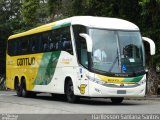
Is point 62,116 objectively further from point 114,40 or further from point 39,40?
point 39,40

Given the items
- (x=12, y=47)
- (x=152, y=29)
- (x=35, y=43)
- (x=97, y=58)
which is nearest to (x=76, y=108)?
(x=97, y=58)

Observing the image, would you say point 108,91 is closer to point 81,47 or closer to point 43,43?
point 81,47

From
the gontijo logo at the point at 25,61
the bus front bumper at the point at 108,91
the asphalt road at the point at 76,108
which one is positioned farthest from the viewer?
the gontijo logo at the point at 25,61

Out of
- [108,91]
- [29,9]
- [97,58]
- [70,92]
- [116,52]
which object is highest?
[29,9]

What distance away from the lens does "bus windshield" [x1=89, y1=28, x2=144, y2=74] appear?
20219 mm

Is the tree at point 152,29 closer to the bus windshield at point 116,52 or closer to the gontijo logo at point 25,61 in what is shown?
the gontijo logo at point 25,61

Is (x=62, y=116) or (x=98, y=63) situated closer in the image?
(x=62, y=116)

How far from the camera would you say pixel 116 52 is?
20.5 m

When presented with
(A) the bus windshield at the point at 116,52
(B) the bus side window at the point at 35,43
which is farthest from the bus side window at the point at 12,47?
(A) the bus windshield at the point at 116,52

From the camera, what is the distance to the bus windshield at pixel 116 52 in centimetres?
2022

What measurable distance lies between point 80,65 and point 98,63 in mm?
968

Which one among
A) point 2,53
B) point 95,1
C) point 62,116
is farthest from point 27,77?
point 2,53

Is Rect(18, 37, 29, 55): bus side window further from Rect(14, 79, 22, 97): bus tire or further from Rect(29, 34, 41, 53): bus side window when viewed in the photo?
Rect(14, 79, 22, 97): bus tire

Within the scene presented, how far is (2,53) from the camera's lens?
178ft
